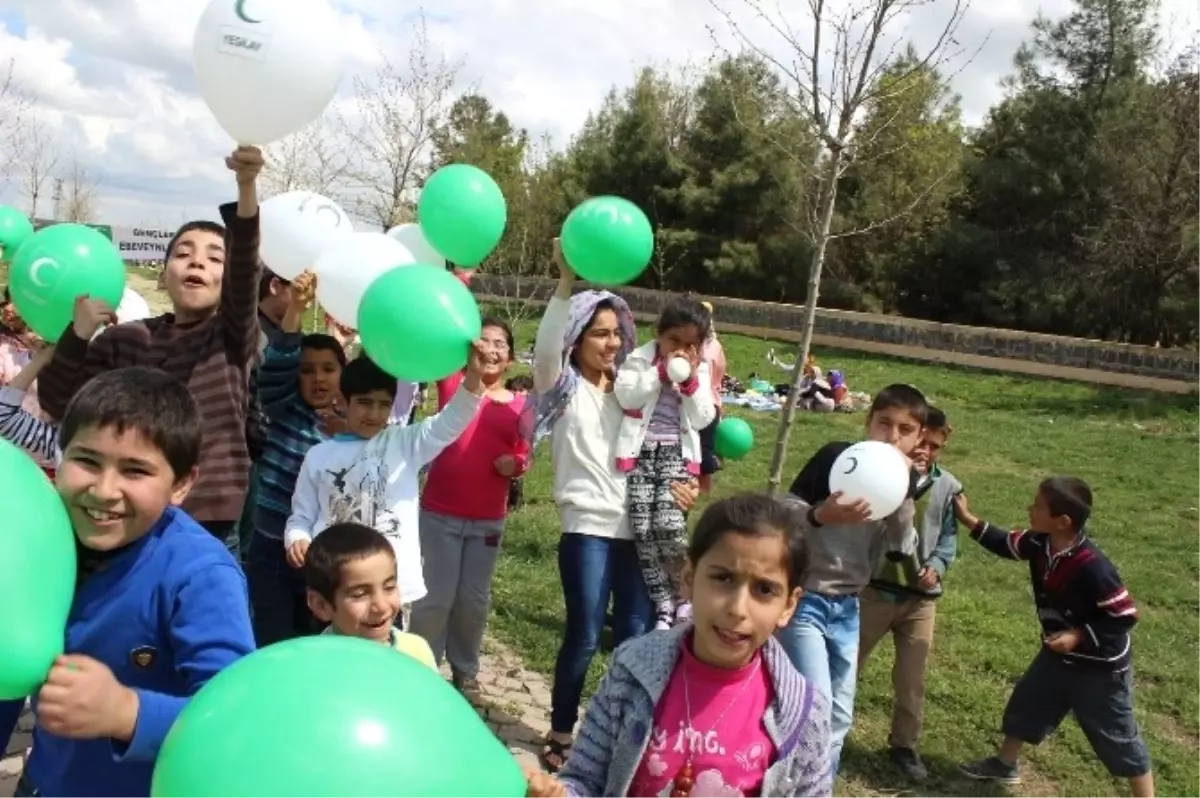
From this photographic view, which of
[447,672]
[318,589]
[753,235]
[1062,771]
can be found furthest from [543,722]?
[753,235]

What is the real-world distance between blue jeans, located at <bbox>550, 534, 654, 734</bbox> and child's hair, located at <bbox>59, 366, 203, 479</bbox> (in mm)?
2048

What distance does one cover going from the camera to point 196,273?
9.40ft

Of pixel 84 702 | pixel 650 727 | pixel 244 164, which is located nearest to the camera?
pixel 84 702

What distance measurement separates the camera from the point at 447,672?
4.68m

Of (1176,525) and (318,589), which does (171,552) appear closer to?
(318,589)

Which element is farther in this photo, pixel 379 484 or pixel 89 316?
pixel 379 484

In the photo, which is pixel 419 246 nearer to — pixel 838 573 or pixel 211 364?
pixel 211 364

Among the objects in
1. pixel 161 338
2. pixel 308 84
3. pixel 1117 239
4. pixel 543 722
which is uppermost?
pixel 1117 239

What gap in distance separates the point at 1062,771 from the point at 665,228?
25749 mm

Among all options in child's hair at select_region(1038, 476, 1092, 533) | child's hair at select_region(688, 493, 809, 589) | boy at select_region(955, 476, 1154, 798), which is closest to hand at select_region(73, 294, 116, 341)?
child's hair at select_region(688, 493, 809, 589)

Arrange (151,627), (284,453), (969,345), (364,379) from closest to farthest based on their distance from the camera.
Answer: (151,627) < (364,379) < (284,453) < (969,345)

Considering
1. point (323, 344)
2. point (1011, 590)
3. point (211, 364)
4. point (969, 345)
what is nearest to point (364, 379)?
point (323, 344)

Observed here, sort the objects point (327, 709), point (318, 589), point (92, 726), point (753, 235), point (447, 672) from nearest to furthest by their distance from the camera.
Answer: point (327, 709), point (92, 726), point (318, 589), point (447, 672), point (753, 235)

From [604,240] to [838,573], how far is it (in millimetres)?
1476
